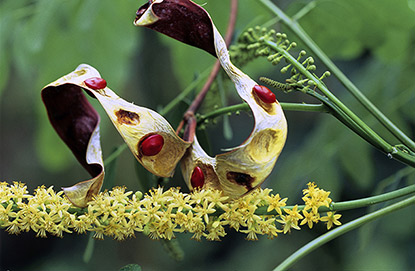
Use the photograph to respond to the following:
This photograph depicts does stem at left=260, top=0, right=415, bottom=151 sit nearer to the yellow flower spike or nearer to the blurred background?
the blurred background

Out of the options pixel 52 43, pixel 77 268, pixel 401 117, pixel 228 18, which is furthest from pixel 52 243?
pixel 401 117

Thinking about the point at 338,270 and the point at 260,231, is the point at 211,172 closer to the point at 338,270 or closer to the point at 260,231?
the point at 260,231

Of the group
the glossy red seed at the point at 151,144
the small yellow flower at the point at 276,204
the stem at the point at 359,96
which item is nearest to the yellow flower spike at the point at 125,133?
the glossy red seed at the point at 151,144

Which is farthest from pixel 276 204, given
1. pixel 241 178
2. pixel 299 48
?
pixel 299 48

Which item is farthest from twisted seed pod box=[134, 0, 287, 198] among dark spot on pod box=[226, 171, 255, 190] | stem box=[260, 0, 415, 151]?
stem box=[260, 0, 415, 151]

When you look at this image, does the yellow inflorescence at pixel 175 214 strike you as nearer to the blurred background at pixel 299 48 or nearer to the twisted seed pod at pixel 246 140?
the twisted seed pod at pixel 246 140

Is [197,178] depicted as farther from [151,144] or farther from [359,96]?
[359,96]
